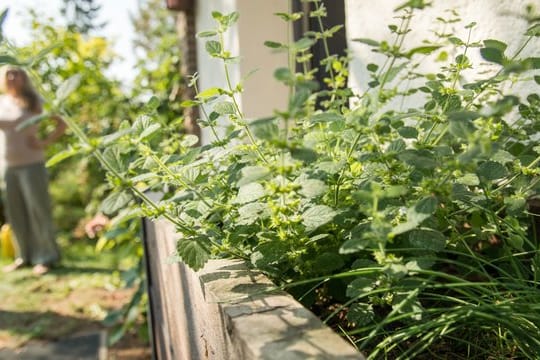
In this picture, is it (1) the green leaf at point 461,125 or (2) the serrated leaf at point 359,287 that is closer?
(1) the green leaf at point 461,125

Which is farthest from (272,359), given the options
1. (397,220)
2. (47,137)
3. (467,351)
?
(47,137)

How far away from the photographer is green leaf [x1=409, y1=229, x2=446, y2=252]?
921 mm

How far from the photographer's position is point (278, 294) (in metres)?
0.98

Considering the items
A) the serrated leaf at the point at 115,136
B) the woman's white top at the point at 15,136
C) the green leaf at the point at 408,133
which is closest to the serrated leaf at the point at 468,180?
the green leaf at the point at 408,133

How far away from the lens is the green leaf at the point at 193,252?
1.03 m

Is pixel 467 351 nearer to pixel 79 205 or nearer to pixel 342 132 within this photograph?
pixel 342 132

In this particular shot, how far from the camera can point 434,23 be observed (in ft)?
5.94

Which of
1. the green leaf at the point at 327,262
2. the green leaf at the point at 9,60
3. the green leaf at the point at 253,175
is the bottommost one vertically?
the green leaf at the point at 327,262

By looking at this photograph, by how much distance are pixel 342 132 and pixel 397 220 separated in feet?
0.68

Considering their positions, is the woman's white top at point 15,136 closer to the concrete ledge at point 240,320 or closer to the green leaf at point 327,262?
the concrete ledge at point 240,320

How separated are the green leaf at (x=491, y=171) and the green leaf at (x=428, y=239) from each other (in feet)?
0.50

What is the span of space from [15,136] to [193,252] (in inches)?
173

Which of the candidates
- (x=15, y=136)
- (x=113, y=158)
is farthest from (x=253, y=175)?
(x=15, y=136)

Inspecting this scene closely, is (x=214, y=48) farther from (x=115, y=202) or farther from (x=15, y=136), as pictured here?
(x=15, y=136)
